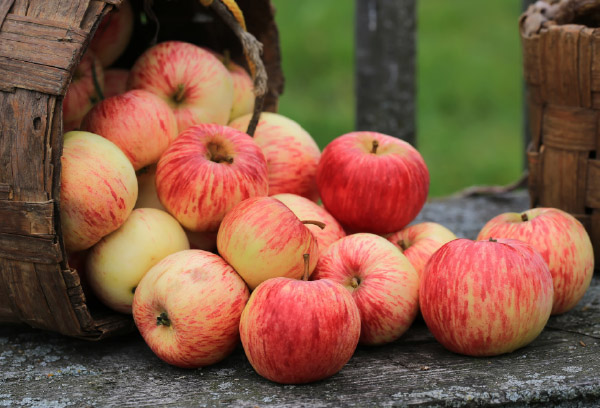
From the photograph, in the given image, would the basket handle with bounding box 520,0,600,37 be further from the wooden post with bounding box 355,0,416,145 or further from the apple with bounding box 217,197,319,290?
the apple with bounding box 217,197,319,290

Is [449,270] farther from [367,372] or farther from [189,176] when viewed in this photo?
[189,176]

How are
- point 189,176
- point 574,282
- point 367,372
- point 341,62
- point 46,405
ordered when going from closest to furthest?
point 46,405 < point 367,372 < point 189,176 < point 574,282 < point 341,62

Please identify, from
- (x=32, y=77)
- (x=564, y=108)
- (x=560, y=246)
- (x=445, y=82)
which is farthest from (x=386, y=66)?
(x=445, y=82)

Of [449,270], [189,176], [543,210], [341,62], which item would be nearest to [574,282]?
[543,210]

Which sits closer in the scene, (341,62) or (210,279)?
(210,279)

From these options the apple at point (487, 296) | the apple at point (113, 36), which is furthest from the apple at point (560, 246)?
the apple at point (113, 36)

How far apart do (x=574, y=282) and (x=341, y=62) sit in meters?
3.92

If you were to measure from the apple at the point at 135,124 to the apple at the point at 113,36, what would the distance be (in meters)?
0.27

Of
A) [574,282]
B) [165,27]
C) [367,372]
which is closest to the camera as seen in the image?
[367,372]

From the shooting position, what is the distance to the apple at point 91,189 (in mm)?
1392

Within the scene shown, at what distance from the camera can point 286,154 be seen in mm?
1796

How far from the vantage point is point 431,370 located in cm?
136

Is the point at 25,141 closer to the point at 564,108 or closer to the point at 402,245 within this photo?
the point at 402,245

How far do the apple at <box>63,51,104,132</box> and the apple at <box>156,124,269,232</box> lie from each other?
10.8 inches
